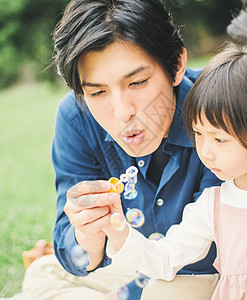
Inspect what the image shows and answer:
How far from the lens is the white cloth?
53.9 inches

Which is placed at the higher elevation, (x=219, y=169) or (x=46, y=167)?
(x=219, y=169)

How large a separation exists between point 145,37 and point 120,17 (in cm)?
10

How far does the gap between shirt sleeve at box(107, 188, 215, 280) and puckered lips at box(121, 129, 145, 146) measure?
272mm

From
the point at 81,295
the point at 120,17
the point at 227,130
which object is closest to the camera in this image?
the point at 227,130

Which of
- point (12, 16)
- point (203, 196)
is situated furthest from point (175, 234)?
point (12, 16)

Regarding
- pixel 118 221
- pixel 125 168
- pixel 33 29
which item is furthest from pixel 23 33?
pixel 118 221

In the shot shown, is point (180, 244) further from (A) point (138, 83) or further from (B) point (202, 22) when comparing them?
(B) point (202, 22)

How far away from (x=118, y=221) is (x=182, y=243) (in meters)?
0.22

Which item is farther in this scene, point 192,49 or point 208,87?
point 192,49

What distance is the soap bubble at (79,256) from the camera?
5.05 feet

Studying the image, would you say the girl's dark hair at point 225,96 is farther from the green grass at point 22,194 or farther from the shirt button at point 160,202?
the green grass at point 22,194

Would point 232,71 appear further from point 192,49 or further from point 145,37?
point 192,49

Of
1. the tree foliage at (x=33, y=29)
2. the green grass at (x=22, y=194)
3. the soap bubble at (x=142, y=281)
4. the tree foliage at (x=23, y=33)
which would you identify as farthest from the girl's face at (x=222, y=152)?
the tree foliage at (x=23, y=33)

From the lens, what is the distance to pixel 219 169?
48.7 inches
